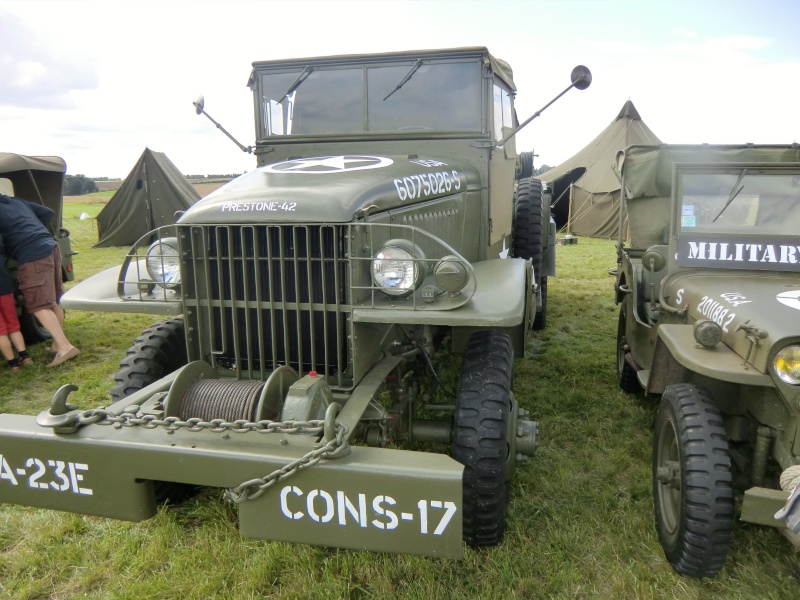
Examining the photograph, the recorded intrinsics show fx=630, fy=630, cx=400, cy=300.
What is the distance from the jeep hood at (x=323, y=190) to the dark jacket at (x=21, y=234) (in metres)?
3.27

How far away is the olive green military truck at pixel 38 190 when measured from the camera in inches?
251

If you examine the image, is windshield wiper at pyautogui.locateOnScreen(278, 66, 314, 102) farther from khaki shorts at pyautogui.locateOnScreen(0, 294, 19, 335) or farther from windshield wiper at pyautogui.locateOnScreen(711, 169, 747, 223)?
khaki shorts at pyautogui.locateOnScreen(0, 294, 19, 335)

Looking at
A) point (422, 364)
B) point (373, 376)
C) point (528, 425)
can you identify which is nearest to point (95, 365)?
point (422, 364)

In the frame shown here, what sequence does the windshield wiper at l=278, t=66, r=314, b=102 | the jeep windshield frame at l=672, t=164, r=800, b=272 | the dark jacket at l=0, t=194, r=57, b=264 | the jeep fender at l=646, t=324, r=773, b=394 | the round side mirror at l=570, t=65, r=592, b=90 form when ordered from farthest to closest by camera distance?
the dark jacket at l=0, t=194, r=57, b=264, the windshield wiper at l=278, t=66, r=314, b=102, the round side mirror at l=570, t=65, r=592, b=90, the jeep windshield frame at l=672, t=164, r=800, b=272, the jeep fender at l=646, t=324, r=773, b=394

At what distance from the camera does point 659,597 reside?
8.24 feet

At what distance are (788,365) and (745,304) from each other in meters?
0.59

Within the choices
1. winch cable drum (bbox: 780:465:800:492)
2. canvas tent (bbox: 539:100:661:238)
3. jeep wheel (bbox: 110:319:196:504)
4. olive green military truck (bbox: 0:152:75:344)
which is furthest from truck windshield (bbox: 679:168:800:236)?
canvas tent (bbox: 539:100:661:238)

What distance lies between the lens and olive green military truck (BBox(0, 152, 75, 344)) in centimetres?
638

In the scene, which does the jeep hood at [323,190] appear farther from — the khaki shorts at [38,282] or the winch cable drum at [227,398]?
the khaki shorts at [38,282]

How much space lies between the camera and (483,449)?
263 cm

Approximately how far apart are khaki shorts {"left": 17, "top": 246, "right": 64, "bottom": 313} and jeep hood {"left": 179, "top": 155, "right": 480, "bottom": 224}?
3.31 meters

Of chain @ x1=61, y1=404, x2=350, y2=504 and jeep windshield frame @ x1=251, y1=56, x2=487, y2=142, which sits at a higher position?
jeep windshield frame @ x1=251, y1=56, x2=487, y2=142

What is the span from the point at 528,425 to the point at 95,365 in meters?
4.35

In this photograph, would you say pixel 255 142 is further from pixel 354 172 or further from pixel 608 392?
pixel 608 392
